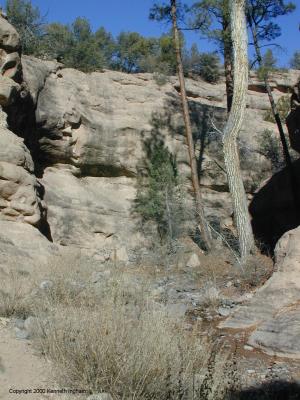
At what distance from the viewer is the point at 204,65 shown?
2859cm

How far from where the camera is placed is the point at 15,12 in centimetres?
2114

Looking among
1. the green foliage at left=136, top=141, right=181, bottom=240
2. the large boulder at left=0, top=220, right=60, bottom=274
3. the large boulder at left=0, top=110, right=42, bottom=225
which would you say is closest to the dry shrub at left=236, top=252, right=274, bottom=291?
the large boulder at left=0, top=220, right=60, bottom=274

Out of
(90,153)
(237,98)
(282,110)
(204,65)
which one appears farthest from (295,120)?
(204,65)

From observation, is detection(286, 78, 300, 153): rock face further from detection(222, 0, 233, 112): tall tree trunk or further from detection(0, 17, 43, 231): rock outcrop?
detection(0, 17, 43, 231): rock outcrop

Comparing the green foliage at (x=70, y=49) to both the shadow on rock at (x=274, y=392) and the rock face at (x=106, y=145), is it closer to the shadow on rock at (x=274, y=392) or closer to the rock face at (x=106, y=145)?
the rock face at (x=106, y=145)

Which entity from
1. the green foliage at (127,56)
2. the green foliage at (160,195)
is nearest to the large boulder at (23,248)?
the green foliage at (160,195)

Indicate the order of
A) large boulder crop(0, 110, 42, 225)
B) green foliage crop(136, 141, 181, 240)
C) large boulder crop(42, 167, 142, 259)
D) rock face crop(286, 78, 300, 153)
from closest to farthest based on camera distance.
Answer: large boulder crop(0, 110, 42, 225) → rock face crop(286, 78, 300, 153) → large boulder crop(42, 167, 142, 259) → green foliage crop(136, 141, 181, 240)

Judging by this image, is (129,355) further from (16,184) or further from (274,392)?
(16,184)

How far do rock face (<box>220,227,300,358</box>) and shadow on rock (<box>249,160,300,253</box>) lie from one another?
7.67m

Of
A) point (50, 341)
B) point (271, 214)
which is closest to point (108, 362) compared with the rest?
point (50, 341)

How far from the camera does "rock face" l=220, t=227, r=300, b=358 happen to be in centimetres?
655

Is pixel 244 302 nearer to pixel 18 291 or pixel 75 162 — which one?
pixel 18 291

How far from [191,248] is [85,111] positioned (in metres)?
5.69

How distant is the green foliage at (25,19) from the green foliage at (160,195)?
276 inches
